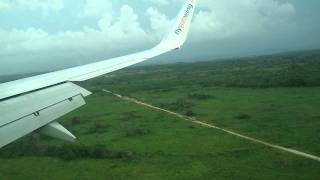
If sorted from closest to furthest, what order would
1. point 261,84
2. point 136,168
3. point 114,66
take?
point 114,66, point 136,168, point 261,84

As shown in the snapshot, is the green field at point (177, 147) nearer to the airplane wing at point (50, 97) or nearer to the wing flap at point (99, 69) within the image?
the wing flap at point (99, 69)

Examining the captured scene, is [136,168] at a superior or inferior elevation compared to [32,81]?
inferior

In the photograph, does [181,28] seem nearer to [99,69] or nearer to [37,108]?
[99,69]

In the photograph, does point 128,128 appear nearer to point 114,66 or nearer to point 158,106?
point 158,106

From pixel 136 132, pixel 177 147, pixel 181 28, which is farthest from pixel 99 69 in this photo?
pixel 136 132

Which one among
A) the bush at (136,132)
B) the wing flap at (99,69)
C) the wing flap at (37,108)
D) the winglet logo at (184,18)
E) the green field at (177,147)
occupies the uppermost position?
the winglet logo at (184,18)

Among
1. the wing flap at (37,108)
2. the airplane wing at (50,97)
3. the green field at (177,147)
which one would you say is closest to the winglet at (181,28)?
the airplane wing at (50,97)

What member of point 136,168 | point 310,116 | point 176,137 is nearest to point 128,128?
point 176,137

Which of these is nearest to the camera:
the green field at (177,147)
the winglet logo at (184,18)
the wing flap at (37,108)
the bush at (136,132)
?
the wing flap at (37,108)
